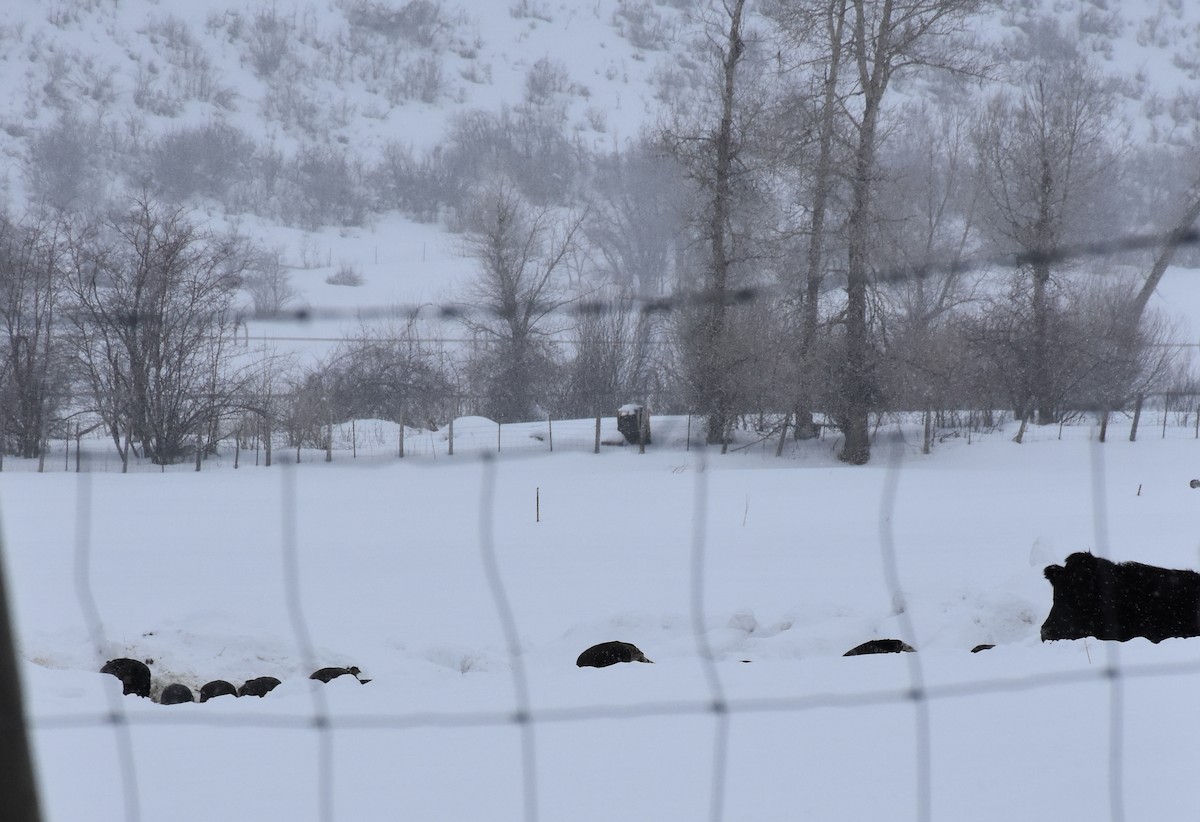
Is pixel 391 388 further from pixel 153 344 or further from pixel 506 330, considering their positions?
pixel 506 330

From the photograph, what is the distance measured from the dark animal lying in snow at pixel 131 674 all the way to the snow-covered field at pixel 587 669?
25 cm

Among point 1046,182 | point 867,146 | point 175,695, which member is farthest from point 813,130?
point 175,695

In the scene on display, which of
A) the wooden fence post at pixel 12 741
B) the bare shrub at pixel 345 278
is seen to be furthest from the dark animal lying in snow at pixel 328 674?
the bare shrub at pixel 345 278

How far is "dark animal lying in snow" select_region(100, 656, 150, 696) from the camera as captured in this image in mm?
3875

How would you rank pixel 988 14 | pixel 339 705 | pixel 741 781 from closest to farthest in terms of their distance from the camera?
1. pixel 741 781
2. pixel 339 705
3. pixel 988 14

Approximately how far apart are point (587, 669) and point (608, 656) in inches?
16.9

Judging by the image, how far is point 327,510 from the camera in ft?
36.6

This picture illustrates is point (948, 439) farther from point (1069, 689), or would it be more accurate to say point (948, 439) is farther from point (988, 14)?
point (1069, 689)

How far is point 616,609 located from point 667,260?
127 ft

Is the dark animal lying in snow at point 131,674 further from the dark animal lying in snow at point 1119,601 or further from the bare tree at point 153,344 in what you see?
the bare tree at point 153,344

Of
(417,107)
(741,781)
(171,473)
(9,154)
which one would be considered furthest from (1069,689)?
(417,107)

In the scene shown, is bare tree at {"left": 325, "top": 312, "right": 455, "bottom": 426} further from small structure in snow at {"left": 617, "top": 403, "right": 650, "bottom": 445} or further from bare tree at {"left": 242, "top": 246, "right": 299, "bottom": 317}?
bare tree at {"left": 242, "top": 246, "right": 299, "bottom": 317}

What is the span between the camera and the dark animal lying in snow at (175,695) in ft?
12.7

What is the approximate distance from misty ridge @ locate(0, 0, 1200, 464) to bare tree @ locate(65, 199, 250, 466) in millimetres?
72
